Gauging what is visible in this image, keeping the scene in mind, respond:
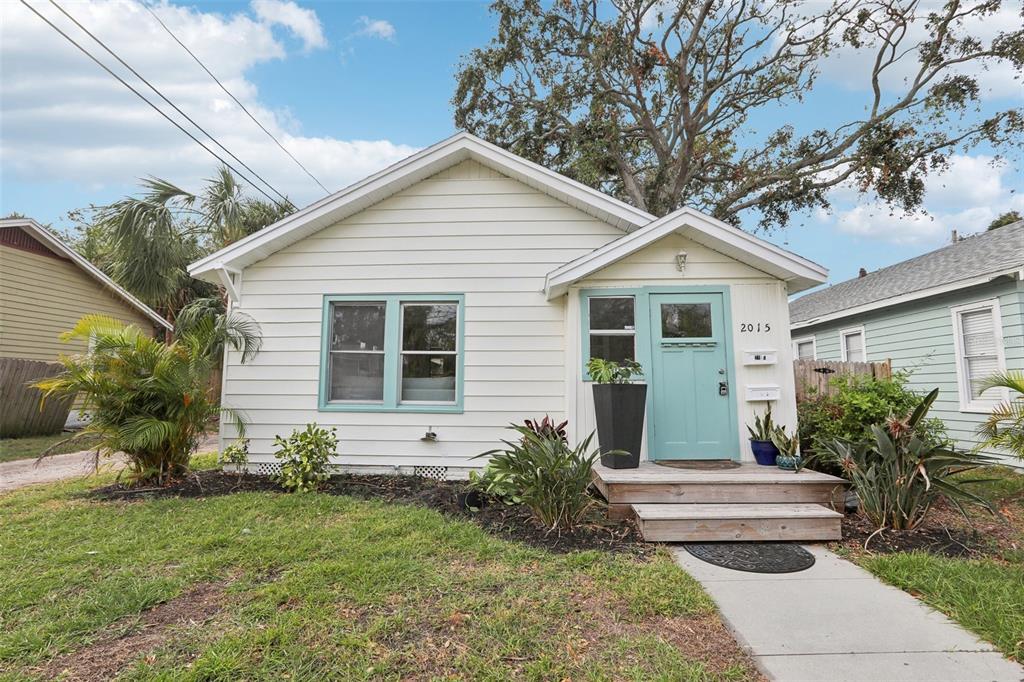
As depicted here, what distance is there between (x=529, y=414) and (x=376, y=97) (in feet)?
28.7

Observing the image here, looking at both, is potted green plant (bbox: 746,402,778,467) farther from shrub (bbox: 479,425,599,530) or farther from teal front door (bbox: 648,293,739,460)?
shrub (bbox: 479,425,599,530)

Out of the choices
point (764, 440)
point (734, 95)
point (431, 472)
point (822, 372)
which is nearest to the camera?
point (764, 440)

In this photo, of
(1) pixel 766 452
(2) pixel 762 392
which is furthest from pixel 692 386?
(1) pixel 766 452

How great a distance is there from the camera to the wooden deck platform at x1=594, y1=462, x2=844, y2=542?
3795mm

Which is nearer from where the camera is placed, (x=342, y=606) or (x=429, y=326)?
(x=342, y=606)

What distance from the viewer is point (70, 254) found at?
12039 millimetres

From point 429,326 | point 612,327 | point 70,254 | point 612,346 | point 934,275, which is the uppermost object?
point 70,254

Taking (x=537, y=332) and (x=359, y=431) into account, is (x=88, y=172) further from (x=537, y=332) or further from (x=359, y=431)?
(x=537, y=332)

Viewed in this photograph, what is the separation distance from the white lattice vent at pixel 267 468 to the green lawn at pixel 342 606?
76.7 inches

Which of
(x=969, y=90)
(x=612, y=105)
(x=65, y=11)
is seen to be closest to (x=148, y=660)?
(x=65, y=11)

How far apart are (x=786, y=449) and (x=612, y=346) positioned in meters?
2.09

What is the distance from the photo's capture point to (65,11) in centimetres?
657

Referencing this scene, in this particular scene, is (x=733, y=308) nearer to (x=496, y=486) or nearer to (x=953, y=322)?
(x=496, y=486)

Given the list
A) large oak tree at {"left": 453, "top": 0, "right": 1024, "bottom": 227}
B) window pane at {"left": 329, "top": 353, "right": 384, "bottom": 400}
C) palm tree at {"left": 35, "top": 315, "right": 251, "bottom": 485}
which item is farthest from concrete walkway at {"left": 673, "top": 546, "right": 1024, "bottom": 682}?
→ large oak tree at {"left": 453, "top": 0, "right": 1024, "bottom": 227}
